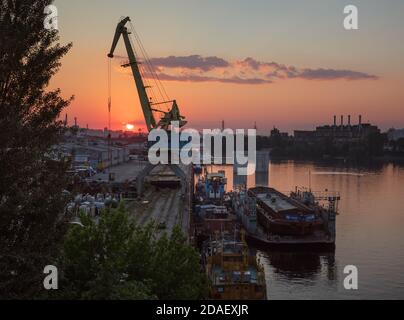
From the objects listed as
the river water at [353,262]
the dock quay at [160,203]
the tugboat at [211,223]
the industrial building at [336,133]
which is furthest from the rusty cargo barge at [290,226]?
the industrial building at [336,133]

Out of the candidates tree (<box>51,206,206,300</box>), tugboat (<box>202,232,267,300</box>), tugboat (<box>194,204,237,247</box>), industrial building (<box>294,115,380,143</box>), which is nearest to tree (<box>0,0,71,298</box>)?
tree (<box>51,206,206,300</box>)

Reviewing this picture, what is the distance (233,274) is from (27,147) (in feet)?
34.2

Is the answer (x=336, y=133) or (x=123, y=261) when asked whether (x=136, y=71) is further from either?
(x=336, y=133)

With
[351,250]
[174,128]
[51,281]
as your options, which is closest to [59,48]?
[51,281]

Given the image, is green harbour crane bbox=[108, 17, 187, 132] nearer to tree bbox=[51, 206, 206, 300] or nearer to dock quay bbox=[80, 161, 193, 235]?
dock quay bbox=[80, 161, 193, 235]

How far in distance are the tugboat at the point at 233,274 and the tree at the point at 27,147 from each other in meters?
8.82

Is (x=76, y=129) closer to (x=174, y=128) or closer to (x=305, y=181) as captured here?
(x=174, y=128)

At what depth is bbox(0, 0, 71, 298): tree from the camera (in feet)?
15.5

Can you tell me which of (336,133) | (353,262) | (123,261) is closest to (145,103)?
(353,262)

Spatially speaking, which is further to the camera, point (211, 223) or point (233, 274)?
point (211, 223)

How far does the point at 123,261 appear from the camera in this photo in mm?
7254

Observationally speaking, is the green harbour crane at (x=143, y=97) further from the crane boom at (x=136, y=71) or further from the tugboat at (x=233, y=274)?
the tugboat at (x=233, y=274)

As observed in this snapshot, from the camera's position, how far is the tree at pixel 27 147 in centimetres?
474
